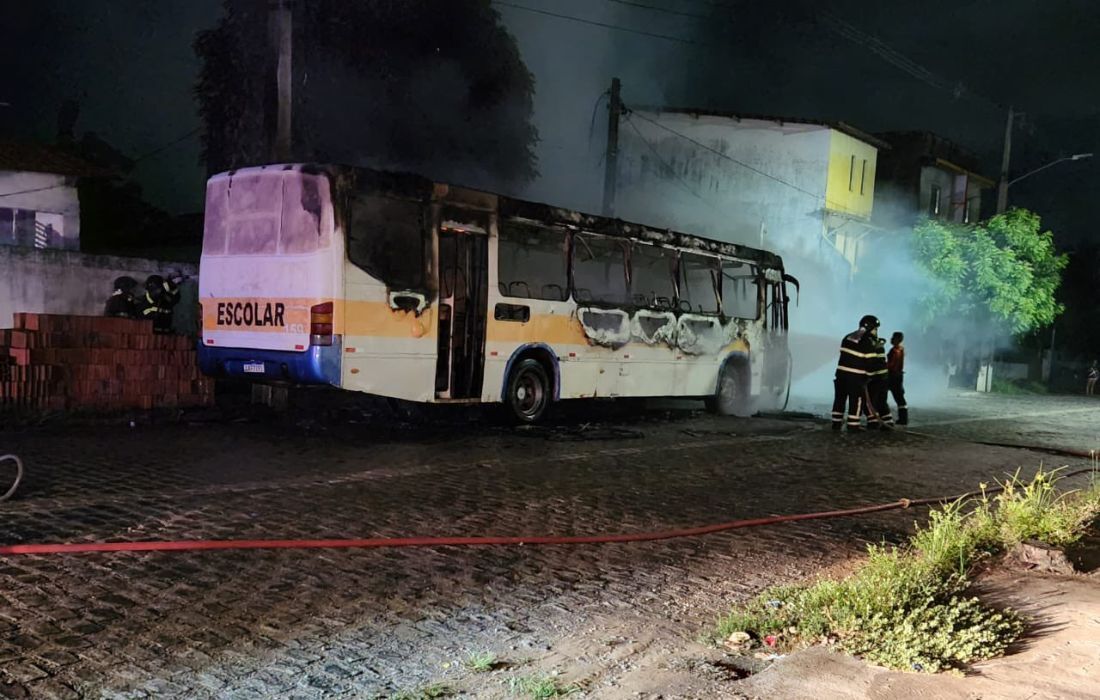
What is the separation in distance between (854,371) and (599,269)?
4.35m

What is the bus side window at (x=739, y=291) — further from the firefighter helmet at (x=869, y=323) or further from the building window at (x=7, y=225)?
the building window at (x=7, y=225)

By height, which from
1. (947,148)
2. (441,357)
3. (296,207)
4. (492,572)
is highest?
(947,148)

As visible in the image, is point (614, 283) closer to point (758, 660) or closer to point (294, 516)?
point (294, 516)

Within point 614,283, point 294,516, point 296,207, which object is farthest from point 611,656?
point 614,283

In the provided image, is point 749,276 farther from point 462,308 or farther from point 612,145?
point 612,145

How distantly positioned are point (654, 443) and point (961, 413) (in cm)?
1156

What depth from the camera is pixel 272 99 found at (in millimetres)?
25547

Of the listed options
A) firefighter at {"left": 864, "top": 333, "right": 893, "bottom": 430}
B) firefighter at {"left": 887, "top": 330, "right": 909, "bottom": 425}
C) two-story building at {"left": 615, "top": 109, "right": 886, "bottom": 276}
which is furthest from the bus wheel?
two-story building at {"left": 615, "top": 109, "right": 886, "bottom": 276}

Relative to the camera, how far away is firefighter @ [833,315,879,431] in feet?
42.1

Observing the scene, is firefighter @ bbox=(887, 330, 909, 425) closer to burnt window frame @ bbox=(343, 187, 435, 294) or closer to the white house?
burnt window frame @ bbox=(343, 187, 435, 294)

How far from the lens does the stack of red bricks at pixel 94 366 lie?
390 inches

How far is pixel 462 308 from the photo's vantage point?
33.8 ft

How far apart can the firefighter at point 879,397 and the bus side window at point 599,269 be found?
417 centimetres

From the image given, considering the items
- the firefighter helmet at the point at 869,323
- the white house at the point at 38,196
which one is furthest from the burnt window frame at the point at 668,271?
the white house at the point at 38,196
